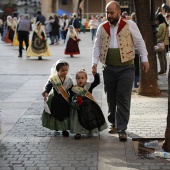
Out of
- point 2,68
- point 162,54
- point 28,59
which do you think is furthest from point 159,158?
point 28,59

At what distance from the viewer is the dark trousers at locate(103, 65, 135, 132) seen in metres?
7.14

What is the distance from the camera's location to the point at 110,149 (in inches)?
262

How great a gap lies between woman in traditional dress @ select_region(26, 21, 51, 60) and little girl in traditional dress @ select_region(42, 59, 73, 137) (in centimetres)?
1290

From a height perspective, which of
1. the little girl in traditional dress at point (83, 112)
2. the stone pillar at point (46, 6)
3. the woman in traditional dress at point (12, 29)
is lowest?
the little girl in traditional dress at point (83, 112)

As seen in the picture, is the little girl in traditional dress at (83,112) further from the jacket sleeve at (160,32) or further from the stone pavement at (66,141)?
the jacket sleeve at (160,32)

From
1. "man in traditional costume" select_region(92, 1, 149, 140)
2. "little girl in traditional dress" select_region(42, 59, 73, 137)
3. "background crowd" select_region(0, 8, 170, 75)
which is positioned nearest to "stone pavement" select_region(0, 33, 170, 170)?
"little girl in traditional dress" select_region(42, 59, 73, 137)

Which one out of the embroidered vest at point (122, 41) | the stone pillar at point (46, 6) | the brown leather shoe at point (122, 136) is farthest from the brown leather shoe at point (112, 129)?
the stone pillar at point (46, 6)

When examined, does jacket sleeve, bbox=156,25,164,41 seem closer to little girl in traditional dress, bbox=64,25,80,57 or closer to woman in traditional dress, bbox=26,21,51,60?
woman in traditional dress, bbox=26,21,51,60

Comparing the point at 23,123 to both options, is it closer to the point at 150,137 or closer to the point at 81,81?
the point at 81,81

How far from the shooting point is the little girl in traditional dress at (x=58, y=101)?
7.32m

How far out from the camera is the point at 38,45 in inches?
804

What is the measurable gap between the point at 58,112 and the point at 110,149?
107cm

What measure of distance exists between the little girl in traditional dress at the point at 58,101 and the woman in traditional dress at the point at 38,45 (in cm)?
1290

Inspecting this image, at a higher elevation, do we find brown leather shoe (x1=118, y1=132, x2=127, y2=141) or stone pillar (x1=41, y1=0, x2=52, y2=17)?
stone pillar (x1=41, y1=0, x2=52, y2=17)
